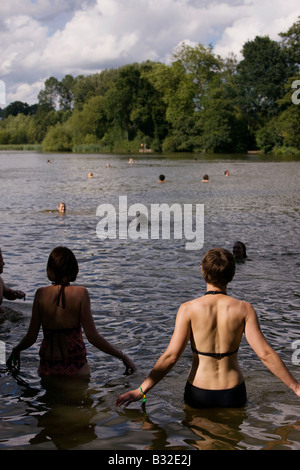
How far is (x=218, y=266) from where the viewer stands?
4.30 meters

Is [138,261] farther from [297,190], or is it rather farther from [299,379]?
[297,190]

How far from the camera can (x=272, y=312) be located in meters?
8.48

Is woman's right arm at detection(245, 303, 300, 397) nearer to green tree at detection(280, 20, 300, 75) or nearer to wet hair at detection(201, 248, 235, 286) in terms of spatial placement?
wet hair at detection(201, 248, 235, 286)

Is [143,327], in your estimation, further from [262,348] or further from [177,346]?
[262,348]

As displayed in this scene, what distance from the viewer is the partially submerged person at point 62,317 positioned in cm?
501

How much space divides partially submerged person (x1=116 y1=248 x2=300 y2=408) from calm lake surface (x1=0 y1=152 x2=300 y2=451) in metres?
0.54

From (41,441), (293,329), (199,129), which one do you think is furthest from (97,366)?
(199,129)

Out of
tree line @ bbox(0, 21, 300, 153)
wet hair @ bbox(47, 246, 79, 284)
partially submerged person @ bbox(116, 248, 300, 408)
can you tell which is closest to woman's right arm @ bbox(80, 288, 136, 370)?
wet hair @ bbox(47, 246, 79, 284)

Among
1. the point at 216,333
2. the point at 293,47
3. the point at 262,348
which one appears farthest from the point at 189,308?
the point at 293,47

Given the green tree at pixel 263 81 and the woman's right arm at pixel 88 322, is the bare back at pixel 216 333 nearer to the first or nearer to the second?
the woman's right arm at pixel 88 322

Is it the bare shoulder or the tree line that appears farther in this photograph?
the tree line

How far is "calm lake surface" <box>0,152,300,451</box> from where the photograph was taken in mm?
4719

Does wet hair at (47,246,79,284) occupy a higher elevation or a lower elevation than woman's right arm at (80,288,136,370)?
higher

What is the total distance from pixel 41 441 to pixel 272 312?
4.87m
